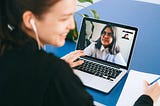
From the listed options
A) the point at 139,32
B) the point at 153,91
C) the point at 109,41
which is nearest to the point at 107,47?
the point at 109,41

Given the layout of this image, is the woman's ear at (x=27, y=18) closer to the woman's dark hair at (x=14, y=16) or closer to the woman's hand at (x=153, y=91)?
the woman's dark hair at (x=14, y=16)

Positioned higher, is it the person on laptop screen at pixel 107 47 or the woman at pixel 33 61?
the woman at pixel 33 61

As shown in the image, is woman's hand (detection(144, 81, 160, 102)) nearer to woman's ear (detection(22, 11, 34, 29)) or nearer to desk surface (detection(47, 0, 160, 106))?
desk surface (detection(47, 0, 160, 106))

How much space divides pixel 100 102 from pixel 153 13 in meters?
1.05

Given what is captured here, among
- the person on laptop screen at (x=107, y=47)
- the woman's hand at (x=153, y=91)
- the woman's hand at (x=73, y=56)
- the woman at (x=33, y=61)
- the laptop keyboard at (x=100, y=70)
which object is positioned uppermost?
the woman at (x=33, y=61)

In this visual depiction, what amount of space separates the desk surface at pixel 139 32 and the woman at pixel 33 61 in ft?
1.35

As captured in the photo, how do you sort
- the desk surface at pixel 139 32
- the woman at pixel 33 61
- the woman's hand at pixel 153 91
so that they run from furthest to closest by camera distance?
the desk surface at pixel 139 32, the woman's hand at pixel 153 91, the woman at pixel 33 61

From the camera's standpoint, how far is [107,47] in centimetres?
123

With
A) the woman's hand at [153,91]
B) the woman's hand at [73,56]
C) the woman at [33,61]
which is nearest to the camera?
the woman at [33,61]

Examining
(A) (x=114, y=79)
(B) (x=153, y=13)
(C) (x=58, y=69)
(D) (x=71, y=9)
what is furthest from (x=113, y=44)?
(B) (x=153, y=13)

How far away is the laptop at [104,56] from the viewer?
1143 millimetres

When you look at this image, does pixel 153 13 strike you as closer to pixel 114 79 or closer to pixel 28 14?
pixel 114 79

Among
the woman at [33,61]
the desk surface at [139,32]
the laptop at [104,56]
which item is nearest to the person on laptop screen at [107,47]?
the laptop at [104,56]

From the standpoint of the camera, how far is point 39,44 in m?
0.75
